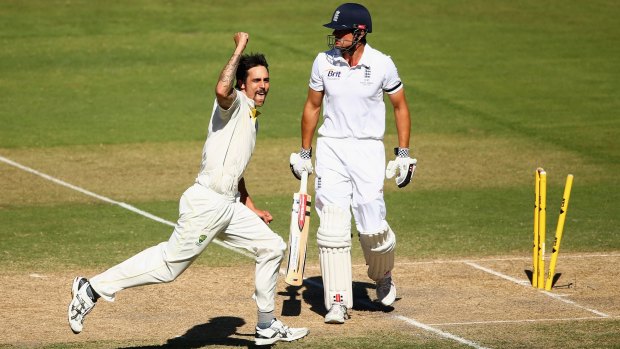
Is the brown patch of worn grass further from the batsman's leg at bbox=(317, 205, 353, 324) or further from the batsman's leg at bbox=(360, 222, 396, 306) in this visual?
the batsman's leg at bbox=(317, 205, 353, 324)

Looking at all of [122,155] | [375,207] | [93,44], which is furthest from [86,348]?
[93,44]

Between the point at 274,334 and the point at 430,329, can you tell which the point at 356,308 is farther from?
the point at 274,334

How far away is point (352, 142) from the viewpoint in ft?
34.3

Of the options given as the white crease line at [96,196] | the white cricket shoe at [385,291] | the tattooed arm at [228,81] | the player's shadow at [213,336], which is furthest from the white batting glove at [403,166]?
the white crease line at [96,196]

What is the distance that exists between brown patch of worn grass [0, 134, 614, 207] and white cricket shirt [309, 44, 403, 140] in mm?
6430

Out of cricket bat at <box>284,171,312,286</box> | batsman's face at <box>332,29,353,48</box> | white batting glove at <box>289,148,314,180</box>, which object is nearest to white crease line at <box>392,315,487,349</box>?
cricket bat at <box>284,171,312,286</box>

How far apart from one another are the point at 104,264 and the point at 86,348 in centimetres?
337

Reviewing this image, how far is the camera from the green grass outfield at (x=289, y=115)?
14.5 m

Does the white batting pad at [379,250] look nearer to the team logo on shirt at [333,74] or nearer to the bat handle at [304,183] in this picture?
the bat handle at [304,183]

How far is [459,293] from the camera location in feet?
36.6

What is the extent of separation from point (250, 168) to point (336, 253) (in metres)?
8.65

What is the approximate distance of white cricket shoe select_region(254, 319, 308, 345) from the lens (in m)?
9.11

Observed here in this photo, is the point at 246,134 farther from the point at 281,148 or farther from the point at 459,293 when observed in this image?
the point at 281,148

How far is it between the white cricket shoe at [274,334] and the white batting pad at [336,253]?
35.9 inches
